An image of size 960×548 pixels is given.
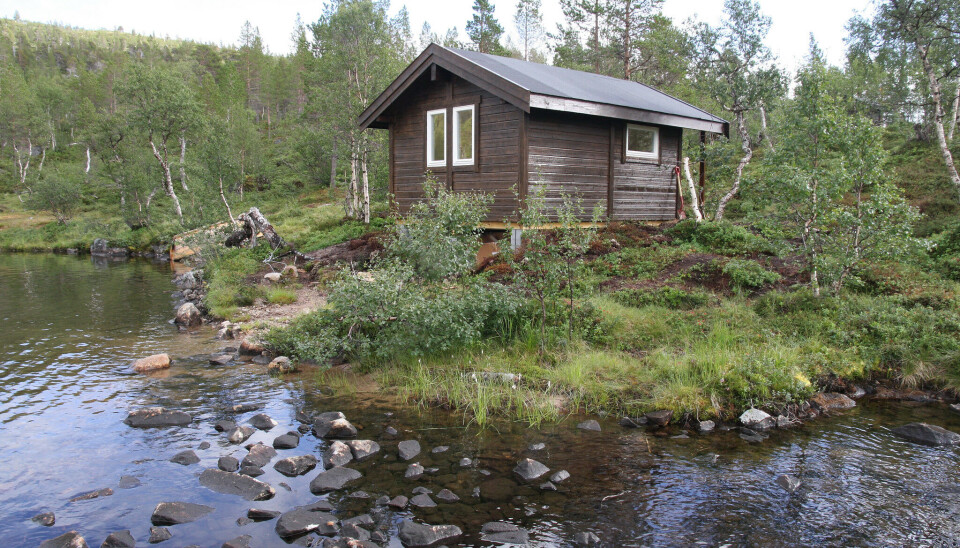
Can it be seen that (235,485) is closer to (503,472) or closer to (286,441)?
(286,441)

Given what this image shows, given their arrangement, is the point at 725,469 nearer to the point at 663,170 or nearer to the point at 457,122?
the point at 457,122

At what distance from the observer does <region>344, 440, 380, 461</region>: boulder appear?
6.61 m

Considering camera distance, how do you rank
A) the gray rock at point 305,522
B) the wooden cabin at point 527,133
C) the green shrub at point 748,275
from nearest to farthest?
the gray rock at point 305,522, the green shrub at point 748,275, the wooden cabin at point 527,133

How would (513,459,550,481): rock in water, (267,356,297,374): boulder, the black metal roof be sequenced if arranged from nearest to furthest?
(513,459,550,481): rock in water
(267,356,297,374): boulder
the black metal roof

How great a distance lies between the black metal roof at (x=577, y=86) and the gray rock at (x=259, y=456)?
9836mm

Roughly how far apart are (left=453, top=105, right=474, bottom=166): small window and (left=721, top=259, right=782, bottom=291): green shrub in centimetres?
754

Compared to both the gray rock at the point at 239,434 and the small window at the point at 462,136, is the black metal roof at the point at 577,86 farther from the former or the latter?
the gray rock at the point at 239,434

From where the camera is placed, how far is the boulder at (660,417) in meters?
7.52

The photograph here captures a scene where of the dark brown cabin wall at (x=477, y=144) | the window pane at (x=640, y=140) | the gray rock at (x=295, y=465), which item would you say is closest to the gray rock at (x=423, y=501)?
the gray rock at (x=295, y=465)

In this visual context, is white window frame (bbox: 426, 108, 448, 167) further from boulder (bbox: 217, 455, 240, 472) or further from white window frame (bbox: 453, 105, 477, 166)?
boulder (bbox: 217, 455, 240, 472)

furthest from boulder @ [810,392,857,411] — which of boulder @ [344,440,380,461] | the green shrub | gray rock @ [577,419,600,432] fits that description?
boulder @ [344,440,380,461]

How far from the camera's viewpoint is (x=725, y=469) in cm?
628

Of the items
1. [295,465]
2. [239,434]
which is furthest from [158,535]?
[239,434]

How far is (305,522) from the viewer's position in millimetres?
5172
